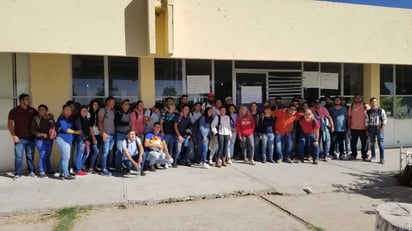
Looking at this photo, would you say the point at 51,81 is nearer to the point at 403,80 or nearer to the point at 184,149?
the point at 184,149

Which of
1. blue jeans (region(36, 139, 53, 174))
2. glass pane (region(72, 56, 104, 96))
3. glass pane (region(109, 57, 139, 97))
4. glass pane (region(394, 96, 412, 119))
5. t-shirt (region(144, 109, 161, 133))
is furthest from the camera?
glass pane (region(394, 96, 412, 119))

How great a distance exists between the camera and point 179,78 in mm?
9266

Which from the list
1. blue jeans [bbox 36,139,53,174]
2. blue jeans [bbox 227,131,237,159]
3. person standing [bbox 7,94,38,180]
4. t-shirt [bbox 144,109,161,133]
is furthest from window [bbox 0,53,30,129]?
blue jeans [bbox 227,131,237,159]

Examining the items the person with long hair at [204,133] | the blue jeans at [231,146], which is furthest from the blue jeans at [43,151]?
the blue jeans at [231,146]

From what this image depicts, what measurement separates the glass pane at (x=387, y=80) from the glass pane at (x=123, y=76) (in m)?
7.82

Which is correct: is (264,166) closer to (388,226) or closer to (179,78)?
(179,78)

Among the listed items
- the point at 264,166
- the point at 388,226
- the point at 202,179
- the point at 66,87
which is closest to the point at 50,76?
the point at 66,87

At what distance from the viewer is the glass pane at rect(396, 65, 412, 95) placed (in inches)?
455

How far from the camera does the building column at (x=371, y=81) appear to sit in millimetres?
10930

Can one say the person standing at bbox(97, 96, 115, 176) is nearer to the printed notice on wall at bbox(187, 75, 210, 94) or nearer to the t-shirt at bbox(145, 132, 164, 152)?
the t-shirt at bbox(145, 132, 164, 152)

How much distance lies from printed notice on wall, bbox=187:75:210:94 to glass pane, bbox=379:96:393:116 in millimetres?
5940

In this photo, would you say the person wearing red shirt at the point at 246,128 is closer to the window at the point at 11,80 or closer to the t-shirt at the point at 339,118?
the t-shirt at the point at 339,118

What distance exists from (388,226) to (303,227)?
6.10 feet

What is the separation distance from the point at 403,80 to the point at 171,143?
8.37 meters
